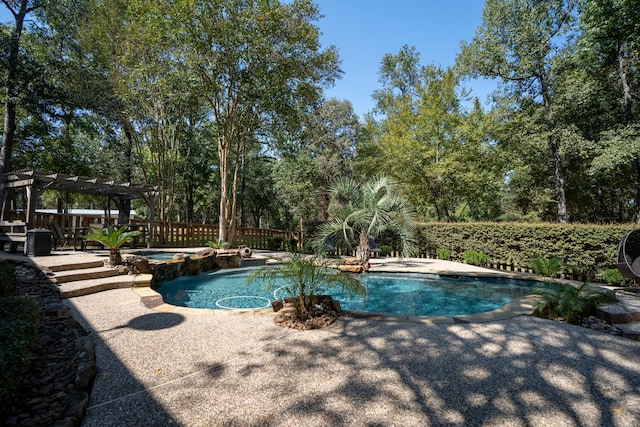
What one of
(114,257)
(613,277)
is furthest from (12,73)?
(613,277)

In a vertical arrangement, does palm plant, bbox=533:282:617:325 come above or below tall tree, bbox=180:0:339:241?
below

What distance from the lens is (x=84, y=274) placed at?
5.39 metres

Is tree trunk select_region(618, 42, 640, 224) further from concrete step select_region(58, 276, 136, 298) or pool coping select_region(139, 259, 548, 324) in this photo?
concrete step select_region(58, 276, 136, 298)

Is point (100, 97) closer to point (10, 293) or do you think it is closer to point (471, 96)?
point (10, 293)

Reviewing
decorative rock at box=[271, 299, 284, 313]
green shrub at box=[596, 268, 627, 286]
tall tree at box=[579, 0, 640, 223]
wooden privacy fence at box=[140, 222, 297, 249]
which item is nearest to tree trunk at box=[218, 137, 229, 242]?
wooden privacy fence at box=[140, 222, 297, 249]

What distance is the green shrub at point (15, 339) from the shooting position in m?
1.78

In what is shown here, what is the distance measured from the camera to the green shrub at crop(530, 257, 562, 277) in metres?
6.73

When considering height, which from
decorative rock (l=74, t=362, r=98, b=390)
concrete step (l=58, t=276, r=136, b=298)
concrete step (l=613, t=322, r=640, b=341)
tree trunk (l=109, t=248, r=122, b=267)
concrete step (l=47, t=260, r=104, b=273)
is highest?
tree trunk (l=109, t=248, r=122, b=267)

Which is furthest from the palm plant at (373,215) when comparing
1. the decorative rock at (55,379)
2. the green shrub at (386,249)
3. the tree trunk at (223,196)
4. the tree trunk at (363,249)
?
the decorative rock at (55,379)

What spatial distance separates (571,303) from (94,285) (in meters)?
7.02

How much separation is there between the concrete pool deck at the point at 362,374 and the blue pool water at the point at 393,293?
67.1 inches

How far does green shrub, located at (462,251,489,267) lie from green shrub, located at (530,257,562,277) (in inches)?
60.5

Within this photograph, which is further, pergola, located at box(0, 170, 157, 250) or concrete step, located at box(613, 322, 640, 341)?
pergola, located at box(0, 170, 157, 250)

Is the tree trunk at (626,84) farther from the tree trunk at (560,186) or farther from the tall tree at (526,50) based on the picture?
the tree trunk at (560,186)
